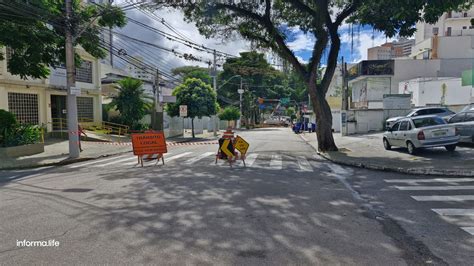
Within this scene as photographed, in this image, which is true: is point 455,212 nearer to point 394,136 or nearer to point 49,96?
point 394,136

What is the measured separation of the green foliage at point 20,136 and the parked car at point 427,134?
1723 cm

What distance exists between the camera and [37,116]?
81.1 feet

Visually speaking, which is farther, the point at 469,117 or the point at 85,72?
the point at 85,72

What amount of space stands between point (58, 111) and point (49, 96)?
283 centimetres

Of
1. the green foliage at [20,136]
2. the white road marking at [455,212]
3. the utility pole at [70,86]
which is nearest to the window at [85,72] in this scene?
the green foliage at [20,136]

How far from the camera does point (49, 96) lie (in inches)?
1012

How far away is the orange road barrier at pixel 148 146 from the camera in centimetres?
1305

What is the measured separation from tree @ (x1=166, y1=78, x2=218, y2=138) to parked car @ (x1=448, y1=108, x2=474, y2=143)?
20.7m

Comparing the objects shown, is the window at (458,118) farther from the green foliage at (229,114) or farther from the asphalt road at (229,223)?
the green foliage at (229,114)

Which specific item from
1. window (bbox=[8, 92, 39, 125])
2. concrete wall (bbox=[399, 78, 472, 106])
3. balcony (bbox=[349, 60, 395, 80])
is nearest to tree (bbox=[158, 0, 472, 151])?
window (bbox=[8, 92, 39, 125])

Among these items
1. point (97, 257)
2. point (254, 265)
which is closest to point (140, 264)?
point (97, 257)

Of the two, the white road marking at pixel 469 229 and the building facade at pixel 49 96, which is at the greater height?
the building facade at pixel 49 96

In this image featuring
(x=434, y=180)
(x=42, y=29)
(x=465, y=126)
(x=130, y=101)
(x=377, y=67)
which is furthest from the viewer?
(x=377, y=67)

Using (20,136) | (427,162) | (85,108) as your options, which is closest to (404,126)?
(427,162)
